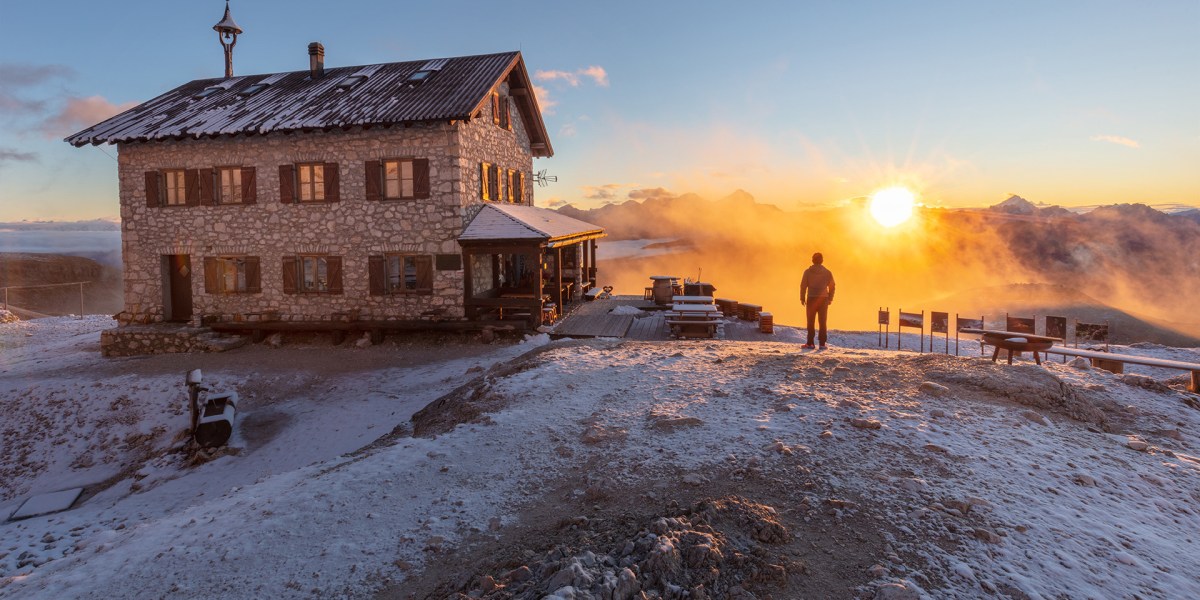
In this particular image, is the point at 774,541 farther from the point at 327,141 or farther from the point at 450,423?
the point at 327,141

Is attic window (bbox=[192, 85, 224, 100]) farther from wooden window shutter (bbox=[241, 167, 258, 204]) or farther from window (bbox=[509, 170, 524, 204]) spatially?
window (bbox=[509, 170, 524, 204])

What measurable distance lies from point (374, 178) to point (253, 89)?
7560mm

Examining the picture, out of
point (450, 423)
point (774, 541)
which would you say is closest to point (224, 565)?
point (450, 423)

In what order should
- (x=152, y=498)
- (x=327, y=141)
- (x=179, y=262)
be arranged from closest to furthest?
(x=152, y=498) < (x=327, y=141) < (x=179, y=262)

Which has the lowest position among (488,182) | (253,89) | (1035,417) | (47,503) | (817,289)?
→ (47,503)

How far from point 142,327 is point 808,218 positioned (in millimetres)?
83075

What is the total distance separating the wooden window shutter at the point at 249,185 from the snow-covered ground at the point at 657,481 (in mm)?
7912

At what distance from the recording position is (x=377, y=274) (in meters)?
16.9

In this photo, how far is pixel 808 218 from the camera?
86562 millimetres

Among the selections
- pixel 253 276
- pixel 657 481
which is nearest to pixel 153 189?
pixel 253 276

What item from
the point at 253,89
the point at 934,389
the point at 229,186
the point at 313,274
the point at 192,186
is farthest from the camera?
the point at 253,89

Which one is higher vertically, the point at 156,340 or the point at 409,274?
the point at 409,274

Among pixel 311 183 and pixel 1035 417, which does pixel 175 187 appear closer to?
pixel 311 183

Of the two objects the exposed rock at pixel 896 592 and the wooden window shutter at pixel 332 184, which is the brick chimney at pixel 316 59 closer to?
the wooden window shutter at pixel 332 184
